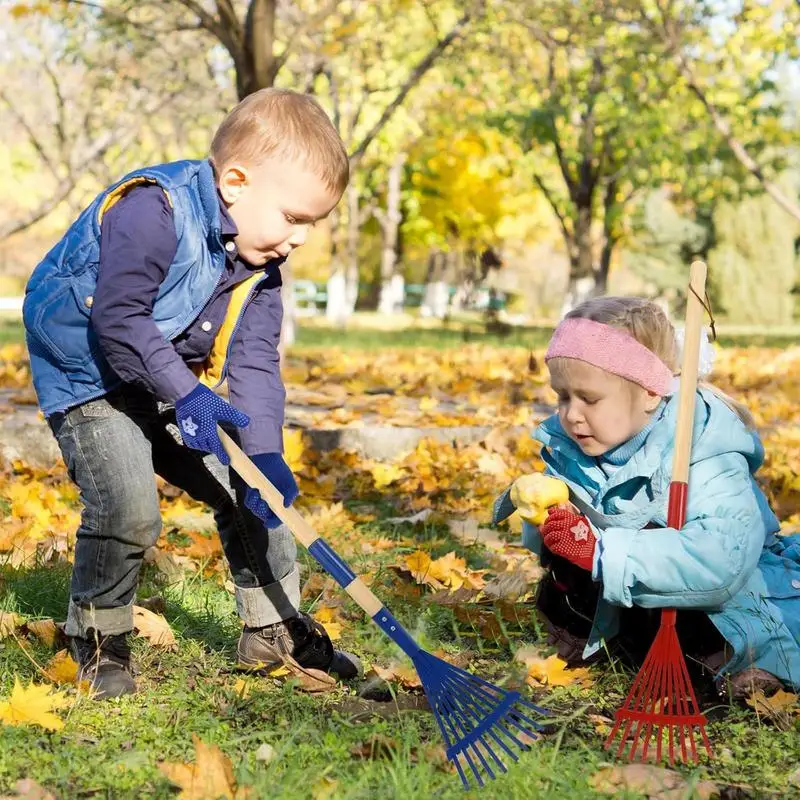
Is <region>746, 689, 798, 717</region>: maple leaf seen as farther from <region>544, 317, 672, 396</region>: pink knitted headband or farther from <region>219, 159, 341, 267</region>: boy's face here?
<region>219, 159, 341, 267</region>: boy's face

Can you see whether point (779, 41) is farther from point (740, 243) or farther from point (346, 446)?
point (740, 243)

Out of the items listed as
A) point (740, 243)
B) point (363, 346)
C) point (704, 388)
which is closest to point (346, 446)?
point (704, 388)

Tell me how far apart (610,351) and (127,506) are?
1.20 metres

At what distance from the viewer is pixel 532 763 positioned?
2.13 m

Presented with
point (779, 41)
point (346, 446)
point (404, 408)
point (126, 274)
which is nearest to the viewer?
point (126, 274)

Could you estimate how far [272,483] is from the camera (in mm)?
2689

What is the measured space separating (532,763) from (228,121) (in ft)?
5.22

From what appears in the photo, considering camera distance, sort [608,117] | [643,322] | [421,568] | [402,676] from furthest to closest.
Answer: [608,117], [421,568], [643,322], [402,676]

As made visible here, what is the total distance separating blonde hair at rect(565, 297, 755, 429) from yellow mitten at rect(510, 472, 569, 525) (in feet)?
1.42

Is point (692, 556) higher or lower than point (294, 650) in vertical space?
higher

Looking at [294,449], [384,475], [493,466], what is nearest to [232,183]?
[294,449]

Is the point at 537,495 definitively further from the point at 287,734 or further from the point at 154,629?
the point at 154,629

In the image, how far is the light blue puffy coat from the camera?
8.26 feet

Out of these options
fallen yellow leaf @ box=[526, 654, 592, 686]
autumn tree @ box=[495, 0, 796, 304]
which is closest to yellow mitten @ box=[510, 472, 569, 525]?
fallen yellow leaf @ box=[526, 654, 592, 686]
